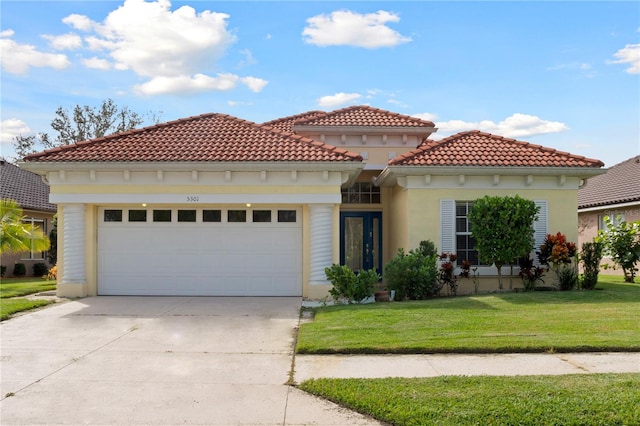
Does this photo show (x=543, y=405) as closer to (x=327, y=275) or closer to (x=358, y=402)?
(x=358, y=402)

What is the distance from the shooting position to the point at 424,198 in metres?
13.8

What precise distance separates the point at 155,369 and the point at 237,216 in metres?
6.98

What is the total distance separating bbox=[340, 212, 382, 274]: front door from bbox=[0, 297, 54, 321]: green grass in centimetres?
851

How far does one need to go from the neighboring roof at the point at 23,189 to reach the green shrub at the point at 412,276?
1707 cm

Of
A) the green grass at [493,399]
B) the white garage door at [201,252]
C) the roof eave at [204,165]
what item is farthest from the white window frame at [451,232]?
the green grass at [493,399]

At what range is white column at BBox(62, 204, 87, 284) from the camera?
43.9 ft

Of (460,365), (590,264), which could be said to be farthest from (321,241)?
(590,264)

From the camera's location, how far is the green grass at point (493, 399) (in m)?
5.07

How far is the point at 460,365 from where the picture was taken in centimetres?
700

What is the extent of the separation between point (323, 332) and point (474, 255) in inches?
254

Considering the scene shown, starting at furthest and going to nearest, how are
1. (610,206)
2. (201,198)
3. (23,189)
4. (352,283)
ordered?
(23,189), (610,206), (201,198), (352,283)

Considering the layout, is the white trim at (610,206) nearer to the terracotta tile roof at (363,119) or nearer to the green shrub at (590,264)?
the green shrub at (590,264)

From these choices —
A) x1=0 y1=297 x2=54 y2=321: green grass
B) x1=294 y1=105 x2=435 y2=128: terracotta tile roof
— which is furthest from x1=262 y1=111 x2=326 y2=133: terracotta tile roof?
x1=0 y1=297 x2=54 y2=321: green grass

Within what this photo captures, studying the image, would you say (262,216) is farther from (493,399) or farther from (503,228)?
(493,399)
